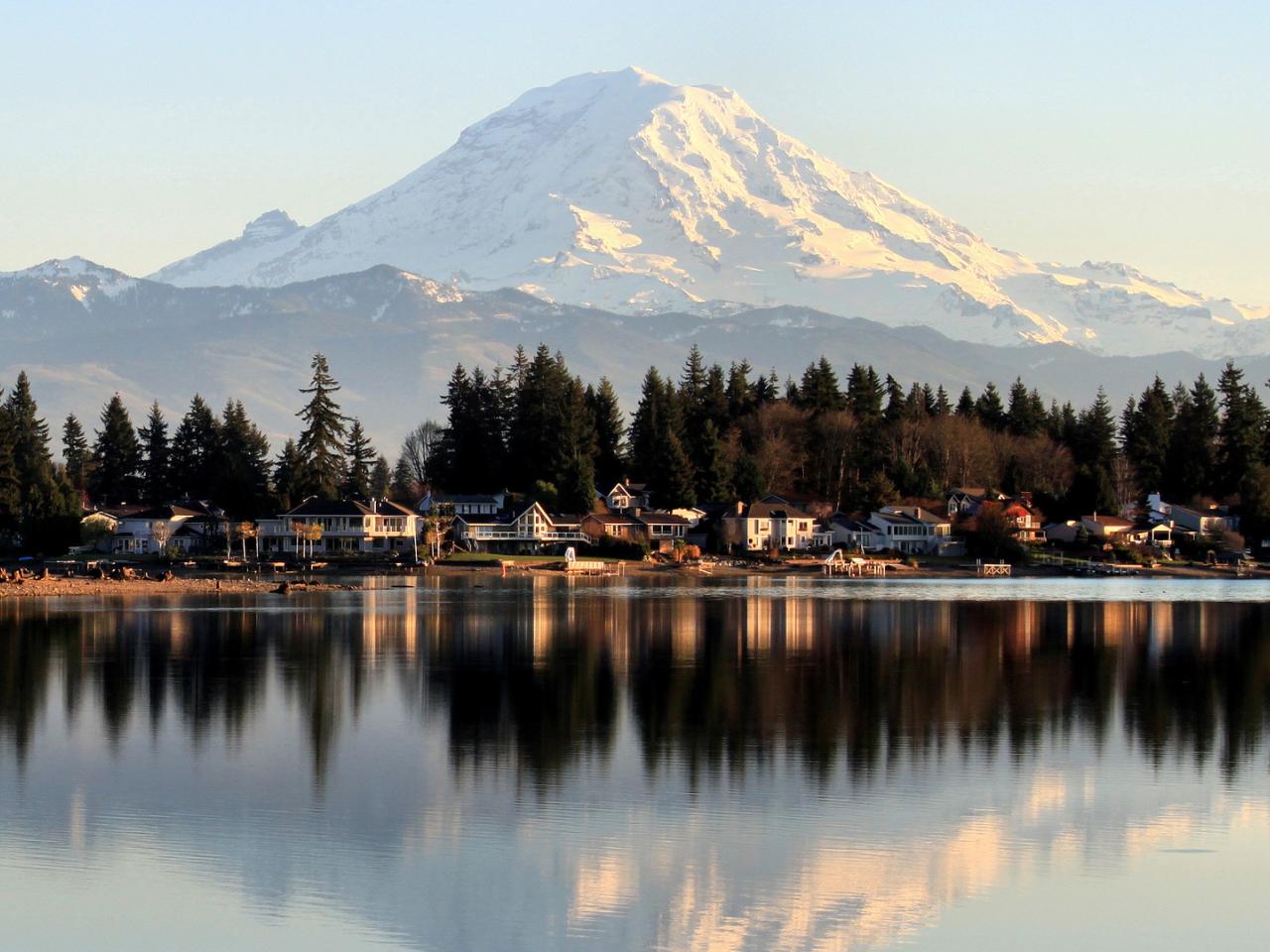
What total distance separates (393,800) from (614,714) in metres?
8.86

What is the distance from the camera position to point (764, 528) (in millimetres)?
111562

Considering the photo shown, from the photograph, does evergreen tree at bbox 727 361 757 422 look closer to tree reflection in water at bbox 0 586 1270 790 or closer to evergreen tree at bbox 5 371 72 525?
evergreen tree at bbox 5 371 72 525

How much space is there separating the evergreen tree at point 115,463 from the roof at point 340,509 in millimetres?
18912

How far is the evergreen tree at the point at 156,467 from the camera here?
393 feet

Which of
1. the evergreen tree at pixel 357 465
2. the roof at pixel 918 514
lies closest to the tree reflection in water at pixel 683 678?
the roof at pixel 918 514

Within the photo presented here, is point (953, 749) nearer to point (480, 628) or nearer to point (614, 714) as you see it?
point (614, 714)

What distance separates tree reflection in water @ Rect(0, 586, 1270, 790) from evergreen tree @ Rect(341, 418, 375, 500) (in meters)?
53.9

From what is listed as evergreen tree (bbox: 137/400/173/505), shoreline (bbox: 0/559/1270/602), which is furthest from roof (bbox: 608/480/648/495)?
evergreen tree (bbox: 137/400/173/505)

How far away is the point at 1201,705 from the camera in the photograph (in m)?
35.8

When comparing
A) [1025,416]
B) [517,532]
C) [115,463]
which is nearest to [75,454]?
[115,463]

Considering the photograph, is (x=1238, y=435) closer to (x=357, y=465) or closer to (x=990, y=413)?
(x=990, y=413)

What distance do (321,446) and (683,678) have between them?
3096 inches

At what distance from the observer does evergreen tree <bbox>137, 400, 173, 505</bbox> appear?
120 meters

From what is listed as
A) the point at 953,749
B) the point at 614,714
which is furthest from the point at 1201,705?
the point at 614,714
